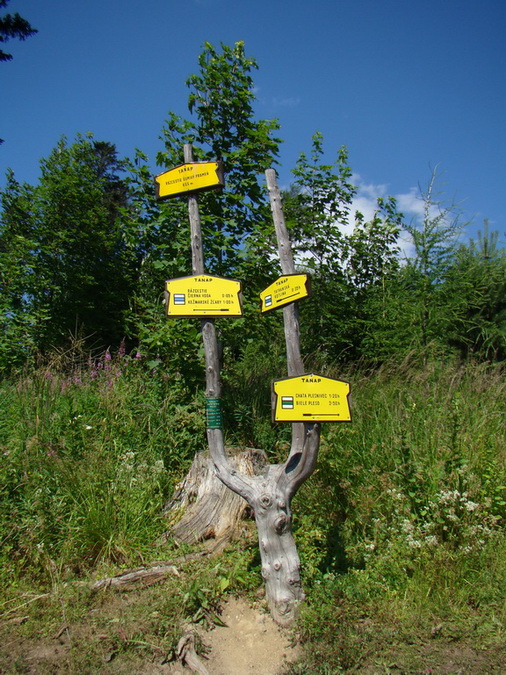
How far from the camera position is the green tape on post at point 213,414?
314 cm

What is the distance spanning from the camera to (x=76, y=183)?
916 cm

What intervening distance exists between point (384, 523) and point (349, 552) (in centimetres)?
34

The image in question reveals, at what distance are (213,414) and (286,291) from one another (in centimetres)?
100

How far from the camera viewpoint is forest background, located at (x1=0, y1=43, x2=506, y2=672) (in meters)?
2.98

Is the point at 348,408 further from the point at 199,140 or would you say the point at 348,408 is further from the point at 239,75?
the point at 239,75

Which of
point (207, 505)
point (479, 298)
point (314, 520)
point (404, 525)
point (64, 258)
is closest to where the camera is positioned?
point (404, 525)

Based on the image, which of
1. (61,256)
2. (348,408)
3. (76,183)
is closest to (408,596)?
(348,408)

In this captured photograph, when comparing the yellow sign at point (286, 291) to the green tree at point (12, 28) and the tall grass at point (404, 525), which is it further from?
the green tree at point (12, 28)

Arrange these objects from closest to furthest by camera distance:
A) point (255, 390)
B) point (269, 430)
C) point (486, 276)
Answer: point (269, 430) < point (255, 390) < point (486, 276)

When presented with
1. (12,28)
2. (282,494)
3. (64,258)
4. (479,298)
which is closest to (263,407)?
(282,494)

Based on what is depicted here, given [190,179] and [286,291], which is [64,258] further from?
[286,291]

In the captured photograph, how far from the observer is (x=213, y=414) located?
10.3 feet

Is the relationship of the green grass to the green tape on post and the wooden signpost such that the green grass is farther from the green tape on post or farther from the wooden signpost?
the green tape on post

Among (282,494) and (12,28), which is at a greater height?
(12,28)
